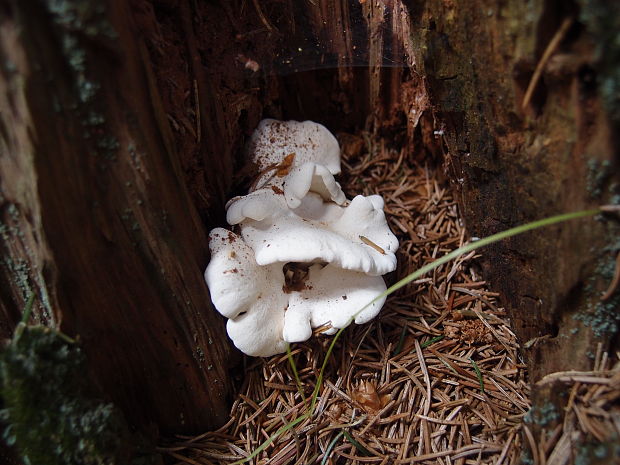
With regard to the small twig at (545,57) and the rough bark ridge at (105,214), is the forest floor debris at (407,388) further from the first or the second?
the small twig at (545,57)

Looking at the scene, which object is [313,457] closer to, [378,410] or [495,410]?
[378,410]

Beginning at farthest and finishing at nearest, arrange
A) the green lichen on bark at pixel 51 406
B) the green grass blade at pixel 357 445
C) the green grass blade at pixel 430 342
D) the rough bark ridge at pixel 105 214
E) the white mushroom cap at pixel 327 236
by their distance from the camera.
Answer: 1. the green grass blade at pixel 430 342
2. the green grass blade at pixel 357 445
3. the white mushroom cap at pixel 327 236
4. the green lichen on bark at pixel 51 406
5. the rough bark ridge at pixel 105 214


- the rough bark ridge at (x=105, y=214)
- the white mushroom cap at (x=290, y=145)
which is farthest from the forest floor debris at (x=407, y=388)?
the white mushroom cap at (x=290, y=145)

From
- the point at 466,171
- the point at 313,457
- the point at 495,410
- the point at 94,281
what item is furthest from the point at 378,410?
the point at 94,281

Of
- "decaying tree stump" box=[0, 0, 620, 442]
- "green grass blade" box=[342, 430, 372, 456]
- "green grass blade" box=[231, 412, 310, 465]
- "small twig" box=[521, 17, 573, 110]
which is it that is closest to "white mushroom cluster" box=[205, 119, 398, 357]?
"decaying tree stump" box=[0, 0, 620, 442]

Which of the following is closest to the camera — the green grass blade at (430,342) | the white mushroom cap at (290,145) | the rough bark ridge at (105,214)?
the rough bark ridge at (105,214)

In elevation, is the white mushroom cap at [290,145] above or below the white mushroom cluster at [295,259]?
above

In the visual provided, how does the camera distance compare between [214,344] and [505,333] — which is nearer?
[214,344]
